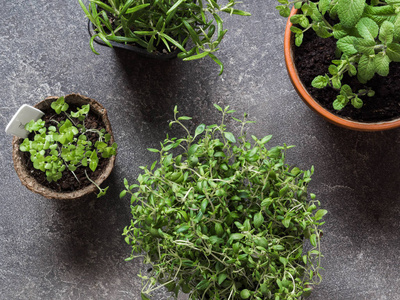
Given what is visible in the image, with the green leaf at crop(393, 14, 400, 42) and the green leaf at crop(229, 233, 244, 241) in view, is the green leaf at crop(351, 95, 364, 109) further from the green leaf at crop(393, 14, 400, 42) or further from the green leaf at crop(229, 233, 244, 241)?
the green leaf at crop(229, 233, 244, 241)

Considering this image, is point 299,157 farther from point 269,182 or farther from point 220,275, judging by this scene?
point 220,275

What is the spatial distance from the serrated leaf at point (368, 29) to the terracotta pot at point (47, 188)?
852 millimetres

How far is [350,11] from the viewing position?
1218 mm

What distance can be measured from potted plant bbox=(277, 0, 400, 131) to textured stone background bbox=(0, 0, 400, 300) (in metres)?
0.23

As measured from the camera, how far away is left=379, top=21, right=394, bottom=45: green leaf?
3.90 ft

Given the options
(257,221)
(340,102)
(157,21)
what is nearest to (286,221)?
(257,221)

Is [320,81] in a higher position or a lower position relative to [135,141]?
higher

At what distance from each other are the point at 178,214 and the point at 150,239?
0.54 feet

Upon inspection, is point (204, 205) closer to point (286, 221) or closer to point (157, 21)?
point (286, 221)

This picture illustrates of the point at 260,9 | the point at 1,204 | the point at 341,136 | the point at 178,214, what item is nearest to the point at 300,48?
the point at 260,9

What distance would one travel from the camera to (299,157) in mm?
1767

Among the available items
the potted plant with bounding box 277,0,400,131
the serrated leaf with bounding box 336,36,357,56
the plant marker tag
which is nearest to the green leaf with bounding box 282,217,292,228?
the potted plant with bounding box 277,0,400,131

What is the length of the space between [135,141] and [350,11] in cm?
91

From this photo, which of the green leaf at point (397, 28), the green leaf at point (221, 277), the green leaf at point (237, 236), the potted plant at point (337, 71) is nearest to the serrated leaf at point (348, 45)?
the potted plant at point (337, 71)
